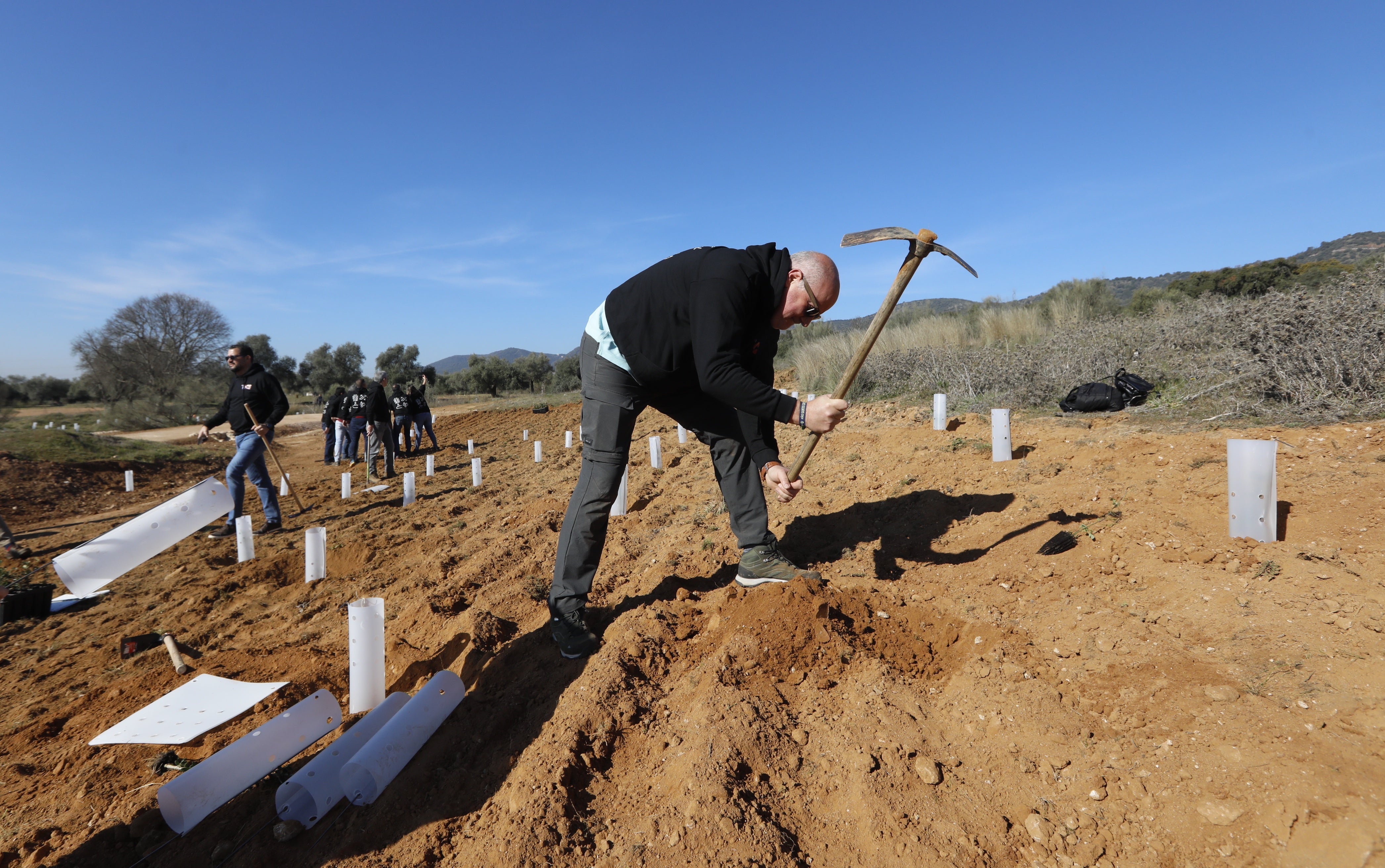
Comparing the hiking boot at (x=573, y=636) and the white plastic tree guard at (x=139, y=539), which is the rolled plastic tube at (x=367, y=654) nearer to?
the hiking boot at (x=573, y=636)

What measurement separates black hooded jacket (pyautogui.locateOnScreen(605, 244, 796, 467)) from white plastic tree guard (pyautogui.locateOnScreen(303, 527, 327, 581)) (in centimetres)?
331

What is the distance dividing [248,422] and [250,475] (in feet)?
2.13

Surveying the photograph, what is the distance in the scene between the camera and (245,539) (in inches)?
217

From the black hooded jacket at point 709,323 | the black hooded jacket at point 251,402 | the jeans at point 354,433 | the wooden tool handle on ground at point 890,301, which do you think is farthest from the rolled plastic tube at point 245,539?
the jeans at point 354,433

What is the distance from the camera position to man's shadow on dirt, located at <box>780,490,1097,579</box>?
3.56 m

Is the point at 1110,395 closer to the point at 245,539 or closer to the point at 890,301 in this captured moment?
the point at 890,301

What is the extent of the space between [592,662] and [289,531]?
5.81 m

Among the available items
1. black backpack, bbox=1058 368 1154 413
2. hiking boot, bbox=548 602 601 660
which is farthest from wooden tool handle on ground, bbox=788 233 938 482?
black backpack, bbox=1058 368 1154 413

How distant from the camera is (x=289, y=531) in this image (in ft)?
22.7

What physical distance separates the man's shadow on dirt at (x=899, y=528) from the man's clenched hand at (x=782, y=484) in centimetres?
78

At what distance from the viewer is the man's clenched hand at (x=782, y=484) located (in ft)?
9.68

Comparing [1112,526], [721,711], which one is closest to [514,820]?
[721,711]

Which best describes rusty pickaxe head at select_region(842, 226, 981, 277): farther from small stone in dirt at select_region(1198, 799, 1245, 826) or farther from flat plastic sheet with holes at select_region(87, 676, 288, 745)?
flat plastic sheet with holes at select_region(87, 676, 288, 745)

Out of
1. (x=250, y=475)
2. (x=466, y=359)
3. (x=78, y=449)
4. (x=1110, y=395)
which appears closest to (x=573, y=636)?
(x=250, y=475)
